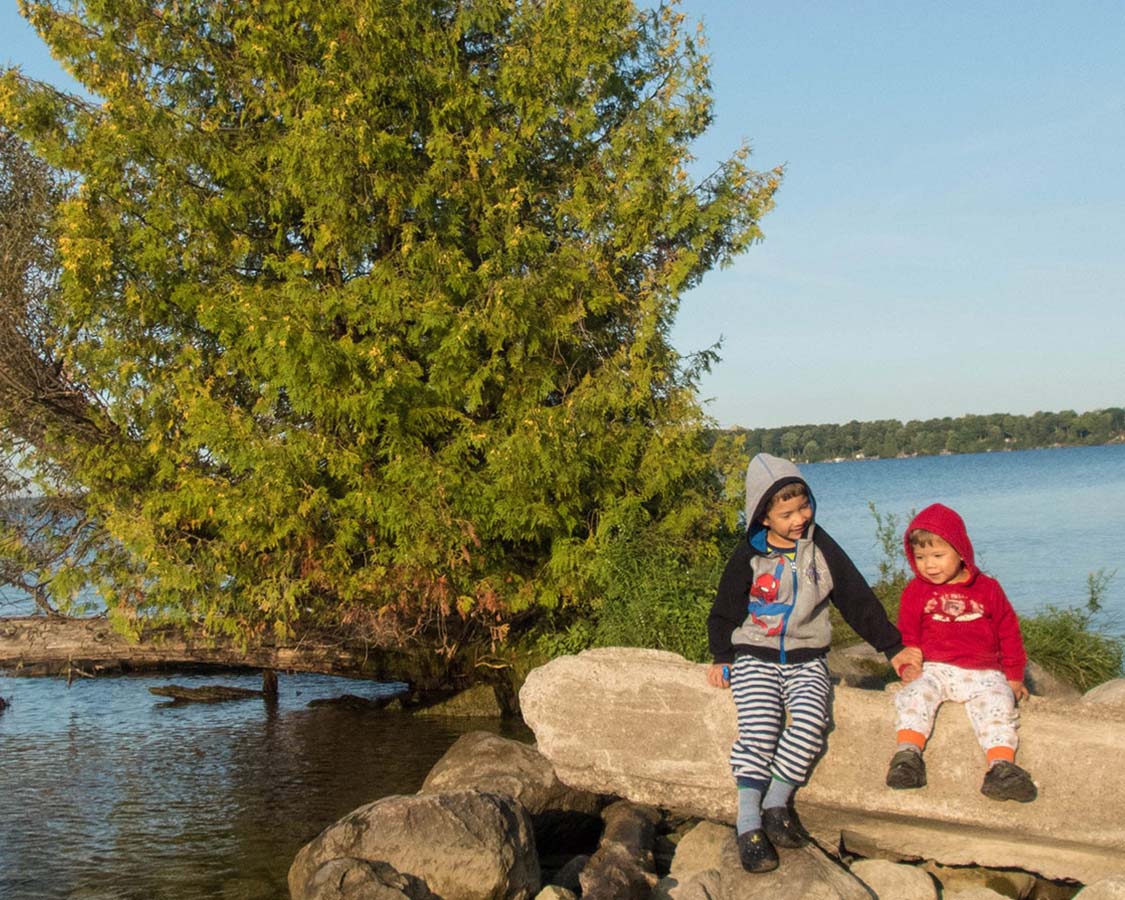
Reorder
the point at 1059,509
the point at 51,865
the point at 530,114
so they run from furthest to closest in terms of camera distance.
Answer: the point at 1059,509, the point at 530,114, the point at 51,865

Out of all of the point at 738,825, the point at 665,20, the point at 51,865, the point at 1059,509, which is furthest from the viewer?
the point at 1059,509

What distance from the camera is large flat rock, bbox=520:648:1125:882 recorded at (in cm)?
618

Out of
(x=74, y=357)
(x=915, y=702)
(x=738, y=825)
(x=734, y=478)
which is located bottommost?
(x=738, y=825)

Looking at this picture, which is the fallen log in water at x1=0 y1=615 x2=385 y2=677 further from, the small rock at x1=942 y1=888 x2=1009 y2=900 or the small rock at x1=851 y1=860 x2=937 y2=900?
the small rock at x1=942 y1=888 x2=1009 y2=900

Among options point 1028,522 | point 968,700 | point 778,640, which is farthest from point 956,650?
point 1028,522

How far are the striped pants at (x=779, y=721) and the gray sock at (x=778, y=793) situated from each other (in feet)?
0.12

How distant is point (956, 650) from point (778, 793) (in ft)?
4.41

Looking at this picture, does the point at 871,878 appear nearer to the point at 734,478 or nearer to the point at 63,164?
the point at 734,478

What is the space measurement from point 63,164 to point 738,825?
28.0ft

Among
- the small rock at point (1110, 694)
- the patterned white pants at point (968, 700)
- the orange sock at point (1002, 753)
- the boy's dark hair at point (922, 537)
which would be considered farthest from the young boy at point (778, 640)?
the small rock at point (1110, 694)

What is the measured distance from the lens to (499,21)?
11242 mm

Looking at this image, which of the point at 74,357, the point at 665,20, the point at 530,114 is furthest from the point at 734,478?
the point at 74,357

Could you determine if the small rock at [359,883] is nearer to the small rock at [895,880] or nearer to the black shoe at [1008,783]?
the small rock at [895,880]

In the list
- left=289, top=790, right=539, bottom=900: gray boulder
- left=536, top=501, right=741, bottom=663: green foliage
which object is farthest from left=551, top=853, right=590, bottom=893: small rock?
left=536, top=501, right=741, bottom=663: green foliage
